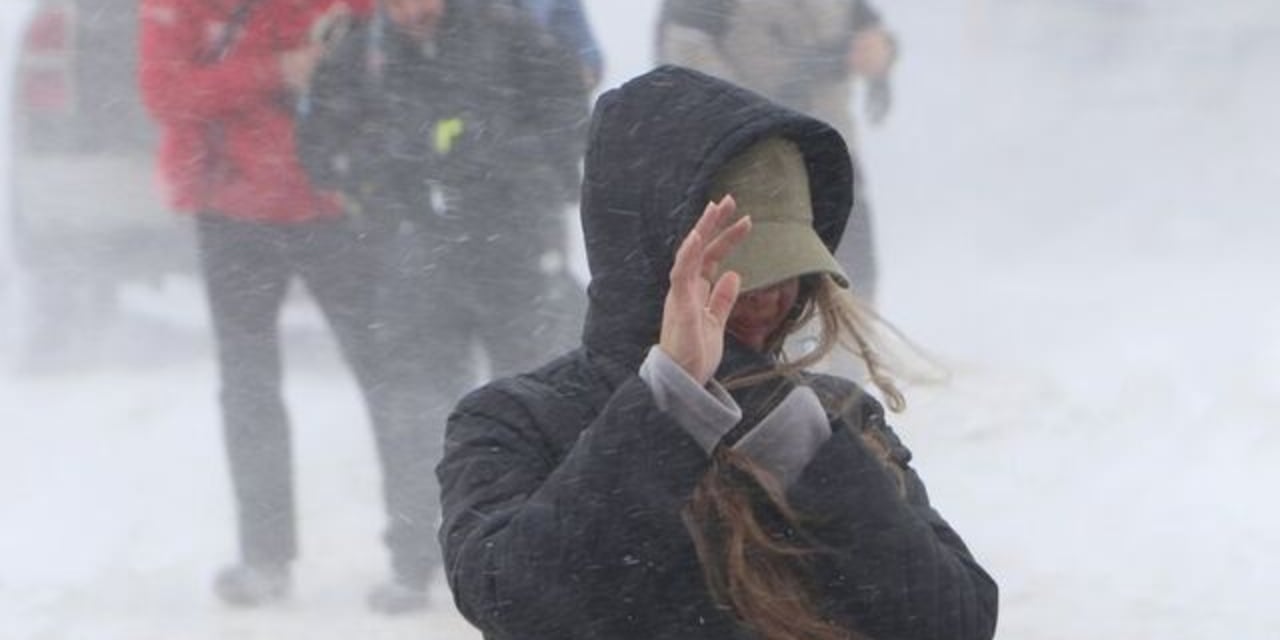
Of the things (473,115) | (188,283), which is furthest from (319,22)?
(188,283)

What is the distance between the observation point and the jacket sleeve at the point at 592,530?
1.81 m

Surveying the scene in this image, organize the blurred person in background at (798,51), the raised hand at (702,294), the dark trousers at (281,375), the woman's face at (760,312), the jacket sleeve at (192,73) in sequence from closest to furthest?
the raised hand at (702,294) < the woman's face at (760,312) < the jacket sleeve at (192,73) < the dark trousers at (281,375) < the blurred person in background at (798,51)

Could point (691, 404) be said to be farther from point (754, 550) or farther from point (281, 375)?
point (281, 375)

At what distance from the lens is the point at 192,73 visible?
5.04 meters

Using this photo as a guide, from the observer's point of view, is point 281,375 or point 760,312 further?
point 281,375

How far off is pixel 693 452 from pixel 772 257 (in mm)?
168

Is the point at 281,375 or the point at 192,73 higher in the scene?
the point at 192,73

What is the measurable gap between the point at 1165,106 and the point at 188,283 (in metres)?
2.73

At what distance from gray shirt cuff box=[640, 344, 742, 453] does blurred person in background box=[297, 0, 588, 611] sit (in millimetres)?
3305

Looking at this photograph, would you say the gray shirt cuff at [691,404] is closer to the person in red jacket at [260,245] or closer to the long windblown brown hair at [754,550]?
the long windblown brown hair at [754,550]

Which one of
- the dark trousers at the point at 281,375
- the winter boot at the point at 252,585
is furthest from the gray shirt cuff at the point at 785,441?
the winter boot at the point at 252,585

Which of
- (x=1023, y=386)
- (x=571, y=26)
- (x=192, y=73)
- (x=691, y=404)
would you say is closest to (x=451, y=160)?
(x=571, y=26)

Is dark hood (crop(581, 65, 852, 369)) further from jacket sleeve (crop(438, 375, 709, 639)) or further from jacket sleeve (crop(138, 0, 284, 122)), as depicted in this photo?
jacket sleeve (crop(138, 0, 284, 122))

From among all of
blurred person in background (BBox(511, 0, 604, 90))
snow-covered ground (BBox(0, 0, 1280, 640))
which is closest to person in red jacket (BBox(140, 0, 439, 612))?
snow-covered ground (BBox(0, 0, 1280, 640))
